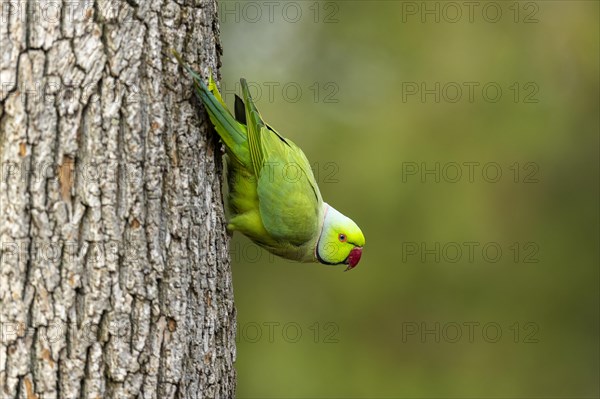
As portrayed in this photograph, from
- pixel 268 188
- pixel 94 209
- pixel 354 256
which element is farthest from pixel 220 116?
pixel 354 256

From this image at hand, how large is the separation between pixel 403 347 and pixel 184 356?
6.42 m

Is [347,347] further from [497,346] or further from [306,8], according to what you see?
[306,8]

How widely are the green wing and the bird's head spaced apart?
148 millimetres

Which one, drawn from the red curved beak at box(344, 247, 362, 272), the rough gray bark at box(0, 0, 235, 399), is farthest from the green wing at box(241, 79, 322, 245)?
the rough gray bark at box(0, 0, 235, 399)

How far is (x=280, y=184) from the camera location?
3672 mm

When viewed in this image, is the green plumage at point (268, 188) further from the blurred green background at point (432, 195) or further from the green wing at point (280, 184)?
the blurred green background at point (432, 195)

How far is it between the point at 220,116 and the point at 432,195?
553 cm

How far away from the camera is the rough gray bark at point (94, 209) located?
2.36 m

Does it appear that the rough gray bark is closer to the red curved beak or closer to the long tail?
the long tail

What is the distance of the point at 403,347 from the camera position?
8656 mm

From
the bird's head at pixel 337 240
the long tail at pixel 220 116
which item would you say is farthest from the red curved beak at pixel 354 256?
the long tail at pixel 220 116

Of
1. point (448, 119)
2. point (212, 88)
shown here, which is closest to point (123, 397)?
point (212, 88)

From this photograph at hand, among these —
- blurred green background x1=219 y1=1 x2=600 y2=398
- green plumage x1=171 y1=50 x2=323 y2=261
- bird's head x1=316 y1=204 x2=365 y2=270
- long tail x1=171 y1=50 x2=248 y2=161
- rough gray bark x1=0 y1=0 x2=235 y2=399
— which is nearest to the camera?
rough gray bark x1=0 y1=0 x2=235 y2=399

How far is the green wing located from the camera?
140 inches
